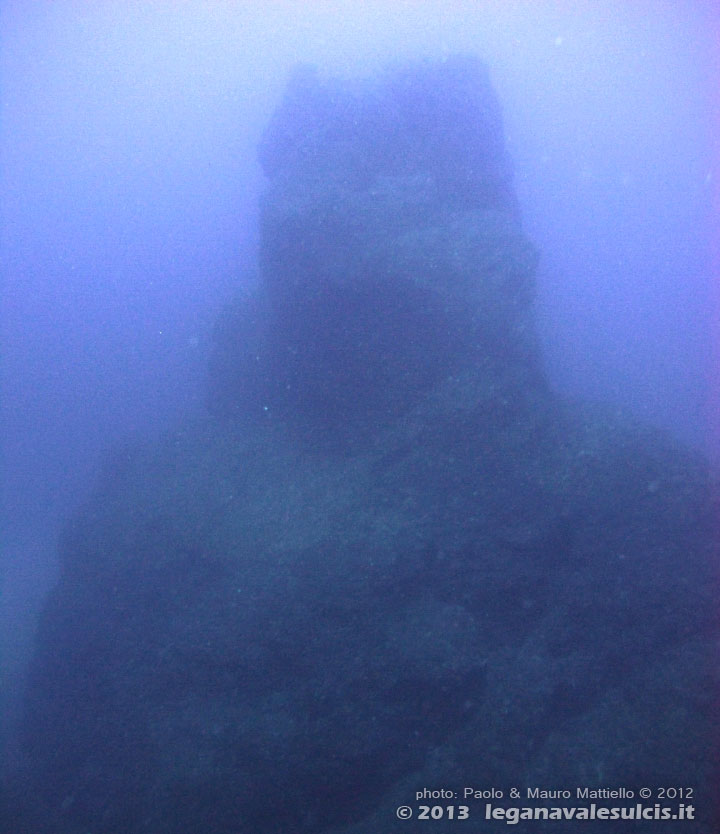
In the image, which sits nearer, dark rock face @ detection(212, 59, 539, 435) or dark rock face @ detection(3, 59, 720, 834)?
dark rock face @ detection(3, 59, 720, 834)

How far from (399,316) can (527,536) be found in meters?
3.30

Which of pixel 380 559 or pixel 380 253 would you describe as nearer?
pixel 380 559

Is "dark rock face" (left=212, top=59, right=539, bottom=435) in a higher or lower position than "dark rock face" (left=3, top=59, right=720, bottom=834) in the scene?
higher

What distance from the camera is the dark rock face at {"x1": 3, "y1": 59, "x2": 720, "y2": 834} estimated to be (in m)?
5.19

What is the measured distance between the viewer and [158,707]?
601 cm

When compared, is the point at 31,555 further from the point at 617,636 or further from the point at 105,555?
the point at 617,636

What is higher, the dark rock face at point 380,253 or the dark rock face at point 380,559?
the dark rock face at point 380,253

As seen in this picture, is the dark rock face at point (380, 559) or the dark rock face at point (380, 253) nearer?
the dark rock face at point (380, 559)

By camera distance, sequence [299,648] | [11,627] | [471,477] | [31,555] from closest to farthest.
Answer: [299,648] < [471,477] < [11,627] < [31,555]

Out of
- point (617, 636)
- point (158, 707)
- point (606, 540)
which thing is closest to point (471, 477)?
point (606, 540)

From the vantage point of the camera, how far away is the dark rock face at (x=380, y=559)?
5.19m

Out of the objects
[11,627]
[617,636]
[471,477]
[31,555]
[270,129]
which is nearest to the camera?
[617,636]

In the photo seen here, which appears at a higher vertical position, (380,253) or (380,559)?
(380,253)

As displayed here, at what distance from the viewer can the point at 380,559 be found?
6.07 metres
